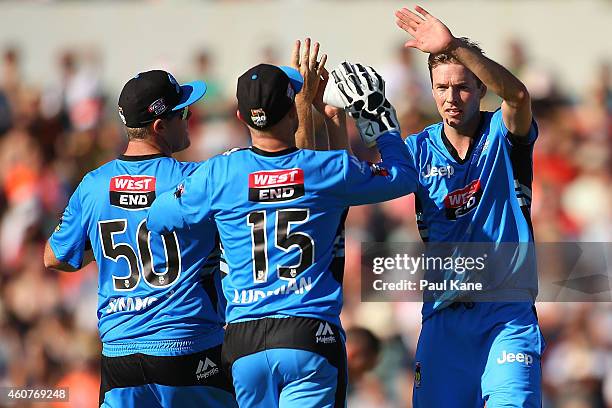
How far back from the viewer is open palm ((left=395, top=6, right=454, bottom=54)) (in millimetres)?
6398

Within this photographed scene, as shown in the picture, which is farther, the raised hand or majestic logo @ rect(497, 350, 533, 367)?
the raised hand

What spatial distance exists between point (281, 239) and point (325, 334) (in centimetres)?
53

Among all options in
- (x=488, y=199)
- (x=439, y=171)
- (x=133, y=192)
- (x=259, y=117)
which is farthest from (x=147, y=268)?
(x=488, y=199)

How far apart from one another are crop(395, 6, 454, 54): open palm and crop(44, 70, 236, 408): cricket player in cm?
136

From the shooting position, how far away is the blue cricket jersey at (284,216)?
19.7 feet

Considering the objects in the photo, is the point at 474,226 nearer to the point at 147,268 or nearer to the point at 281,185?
the point at 281,185

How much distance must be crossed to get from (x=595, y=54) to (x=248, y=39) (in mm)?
4807

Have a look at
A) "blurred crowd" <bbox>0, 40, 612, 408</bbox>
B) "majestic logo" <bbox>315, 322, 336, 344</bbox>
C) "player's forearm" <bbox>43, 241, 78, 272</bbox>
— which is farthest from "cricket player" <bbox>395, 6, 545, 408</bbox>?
"blurred crowd" <bbox>0, 40, 612, 408</bbox>

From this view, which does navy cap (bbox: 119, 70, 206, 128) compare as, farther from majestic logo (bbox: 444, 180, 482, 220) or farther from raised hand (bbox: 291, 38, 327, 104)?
majestic logo (bbox: 444, 180, 482, 220)

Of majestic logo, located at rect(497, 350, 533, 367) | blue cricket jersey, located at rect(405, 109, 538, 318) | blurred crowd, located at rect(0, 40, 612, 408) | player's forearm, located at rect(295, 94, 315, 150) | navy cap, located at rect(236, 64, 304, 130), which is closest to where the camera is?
navy cap, located at rect(236, 64, 304, 130)

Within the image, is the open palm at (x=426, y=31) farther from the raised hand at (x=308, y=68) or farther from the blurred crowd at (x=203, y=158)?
the blurred crowd at (x=203, y=158)

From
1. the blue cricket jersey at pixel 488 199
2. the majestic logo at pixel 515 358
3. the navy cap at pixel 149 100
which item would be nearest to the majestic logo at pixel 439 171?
the blue cricket jersey at pixel 488 199

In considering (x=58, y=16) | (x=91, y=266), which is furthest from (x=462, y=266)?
(x=58, y=16)

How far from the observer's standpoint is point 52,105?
15.5 m
